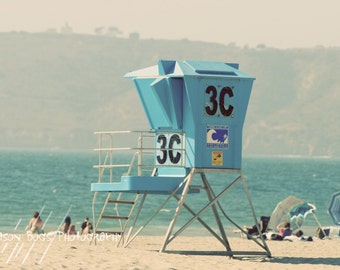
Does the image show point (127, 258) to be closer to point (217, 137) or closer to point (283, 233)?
point (217, 137)

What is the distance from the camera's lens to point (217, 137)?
111 ft

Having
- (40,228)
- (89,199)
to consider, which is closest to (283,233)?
(40,228)

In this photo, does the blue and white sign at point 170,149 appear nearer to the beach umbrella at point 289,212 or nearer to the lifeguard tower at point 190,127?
the lifeguard tower at point 190,127

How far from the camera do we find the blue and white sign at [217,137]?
110ft

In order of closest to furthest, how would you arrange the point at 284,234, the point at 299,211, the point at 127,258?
the point at 127,258, the point at 284,234, the point at 299,211

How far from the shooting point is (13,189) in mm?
112312

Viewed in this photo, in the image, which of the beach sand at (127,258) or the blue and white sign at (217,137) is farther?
the blue and white sign at (217,137)

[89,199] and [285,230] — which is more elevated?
[285,230]

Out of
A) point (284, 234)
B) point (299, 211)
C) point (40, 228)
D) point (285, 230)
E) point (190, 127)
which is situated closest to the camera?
point (190, 127)

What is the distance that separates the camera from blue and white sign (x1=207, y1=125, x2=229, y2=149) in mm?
33562

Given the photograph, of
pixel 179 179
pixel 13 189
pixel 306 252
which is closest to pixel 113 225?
pixel 306 252

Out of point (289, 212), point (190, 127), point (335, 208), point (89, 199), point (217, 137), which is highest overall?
point (190, 127)

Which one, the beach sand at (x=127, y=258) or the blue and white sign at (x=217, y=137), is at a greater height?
the blue and white sign at (x=217, y=137)

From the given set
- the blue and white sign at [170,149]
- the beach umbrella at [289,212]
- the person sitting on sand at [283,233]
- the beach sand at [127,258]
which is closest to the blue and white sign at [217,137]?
the blue and white sign at [170,149]
